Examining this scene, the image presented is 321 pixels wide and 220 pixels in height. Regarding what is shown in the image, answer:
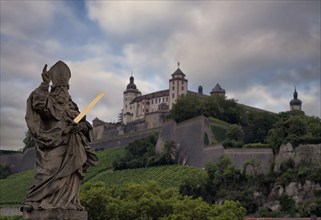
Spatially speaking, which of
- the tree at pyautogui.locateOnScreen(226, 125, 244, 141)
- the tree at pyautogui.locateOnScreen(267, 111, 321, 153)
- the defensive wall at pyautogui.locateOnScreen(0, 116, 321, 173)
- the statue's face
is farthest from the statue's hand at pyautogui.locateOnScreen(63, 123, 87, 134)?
the tree at pyautogui.locateOnScreen(226, 125, 244, 141)

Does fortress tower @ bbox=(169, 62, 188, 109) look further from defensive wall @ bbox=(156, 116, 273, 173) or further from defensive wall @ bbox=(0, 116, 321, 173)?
defensive wall @ bbox=(156, 116, 273, 173)

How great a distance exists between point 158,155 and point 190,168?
856cm

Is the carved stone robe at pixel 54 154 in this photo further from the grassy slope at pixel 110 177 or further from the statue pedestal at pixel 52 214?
the grassy slope at pixel 110 177

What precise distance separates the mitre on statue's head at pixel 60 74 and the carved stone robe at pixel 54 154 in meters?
0.23

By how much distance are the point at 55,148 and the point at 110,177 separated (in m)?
82.3

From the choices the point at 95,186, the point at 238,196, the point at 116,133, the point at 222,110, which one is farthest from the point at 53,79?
the point at 116,133

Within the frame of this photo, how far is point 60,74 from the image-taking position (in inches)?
396

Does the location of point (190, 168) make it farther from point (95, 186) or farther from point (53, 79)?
point (53, 79)

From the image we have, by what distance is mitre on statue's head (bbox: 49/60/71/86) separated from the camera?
10.0m

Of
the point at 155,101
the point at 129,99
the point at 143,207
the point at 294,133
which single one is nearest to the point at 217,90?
the point at 155,101

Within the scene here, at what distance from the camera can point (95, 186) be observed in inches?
1857

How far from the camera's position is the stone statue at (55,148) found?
942cm

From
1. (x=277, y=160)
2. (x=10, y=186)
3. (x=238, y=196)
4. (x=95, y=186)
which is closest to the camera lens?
(x=95, y=186)


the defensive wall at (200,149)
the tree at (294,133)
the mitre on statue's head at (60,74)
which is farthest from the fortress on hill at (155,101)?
Result: the mitre on statue's head at (60,74)
